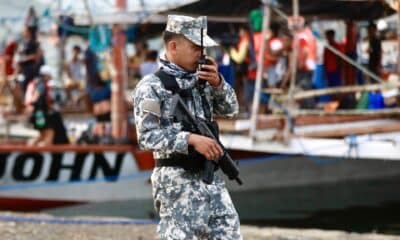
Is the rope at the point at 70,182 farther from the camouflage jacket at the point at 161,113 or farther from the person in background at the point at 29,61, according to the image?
the camouflage jacket at the point at 161,113

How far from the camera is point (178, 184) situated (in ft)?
14.9

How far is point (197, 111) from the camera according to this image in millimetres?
4605

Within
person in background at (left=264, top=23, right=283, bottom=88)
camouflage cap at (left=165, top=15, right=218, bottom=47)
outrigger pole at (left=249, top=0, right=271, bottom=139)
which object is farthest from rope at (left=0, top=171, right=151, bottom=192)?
camouflage cap at (left=165, top=15, right=218, bottom=47)

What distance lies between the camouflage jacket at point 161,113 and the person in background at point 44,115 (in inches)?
347

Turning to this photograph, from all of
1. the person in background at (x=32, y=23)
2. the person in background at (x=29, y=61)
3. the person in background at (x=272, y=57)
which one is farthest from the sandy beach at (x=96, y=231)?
the person in background at (x=32, y=23)

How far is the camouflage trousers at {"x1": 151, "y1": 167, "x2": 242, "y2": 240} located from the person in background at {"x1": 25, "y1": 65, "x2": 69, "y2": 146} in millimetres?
8812

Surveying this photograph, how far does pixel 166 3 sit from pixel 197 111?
9743mm

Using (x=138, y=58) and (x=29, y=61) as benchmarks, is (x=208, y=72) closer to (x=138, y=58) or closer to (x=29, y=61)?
(x=29, y=61)

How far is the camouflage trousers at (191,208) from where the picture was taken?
455 cm

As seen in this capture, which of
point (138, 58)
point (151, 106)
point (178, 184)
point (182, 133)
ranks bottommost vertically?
point (138, 58)

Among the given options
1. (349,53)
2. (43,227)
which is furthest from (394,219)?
(43,227)

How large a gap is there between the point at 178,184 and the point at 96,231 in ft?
13.2

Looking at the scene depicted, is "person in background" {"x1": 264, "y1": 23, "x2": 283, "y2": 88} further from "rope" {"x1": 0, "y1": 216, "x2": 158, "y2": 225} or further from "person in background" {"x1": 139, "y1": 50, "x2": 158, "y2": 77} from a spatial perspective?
"rope" {"x1": 0, "y1": 216, "x2": 158, "y2": 225}

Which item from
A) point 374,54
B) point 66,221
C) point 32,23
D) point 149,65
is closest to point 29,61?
point 32,23
